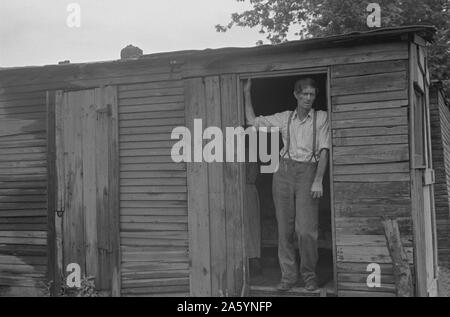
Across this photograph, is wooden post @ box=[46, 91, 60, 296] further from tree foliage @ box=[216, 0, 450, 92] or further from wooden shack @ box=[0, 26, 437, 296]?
tree foliage @ box=[216, 0, 450, 92]

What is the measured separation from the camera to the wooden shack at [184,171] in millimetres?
5914

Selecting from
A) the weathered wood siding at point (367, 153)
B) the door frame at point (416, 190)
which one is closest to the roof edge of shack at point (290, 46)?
the weathered wood siding at point (367, 153)

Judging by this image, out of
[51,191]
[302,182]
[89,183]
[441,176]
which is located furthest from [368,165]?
[441,176]

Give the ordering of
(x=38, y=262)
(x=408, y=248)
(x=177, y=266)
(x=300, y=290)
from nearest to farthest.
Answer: (x=408, y=248)
(x=300, y=290)
(x=177, y=266)
(x=38, y=262)

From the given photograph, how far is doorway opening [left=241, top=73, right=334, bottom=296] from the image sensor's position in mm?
6723

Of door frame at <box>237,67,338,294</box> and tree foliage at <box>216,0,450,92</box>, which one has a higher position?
tree foliage at <box>216,0,450,92</box>

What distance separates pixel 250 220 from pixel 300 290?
123cm

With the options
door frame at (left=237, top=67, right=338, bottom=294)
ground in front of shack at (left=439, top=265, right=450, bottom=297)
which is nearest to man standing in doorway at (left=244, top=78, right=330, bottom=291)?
door frame at (left=237, top=67, right=338, bottom=294)

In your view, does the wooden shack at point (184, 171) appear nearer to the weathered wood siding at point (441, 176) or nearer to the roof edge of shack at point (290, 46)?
the roof edge of shack at point (290, 46)

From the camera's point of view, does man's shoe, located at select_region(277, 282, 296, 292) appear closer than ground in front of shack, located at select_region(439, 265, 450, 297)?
Yes

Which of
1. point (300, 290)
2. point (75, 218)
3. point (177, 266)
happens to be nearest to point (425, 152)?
point (300, 290)

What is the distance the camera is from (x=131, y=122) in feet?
23.2

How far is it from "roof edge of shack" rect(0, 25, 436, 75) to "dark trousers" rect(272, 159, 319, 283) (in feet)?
4.66
